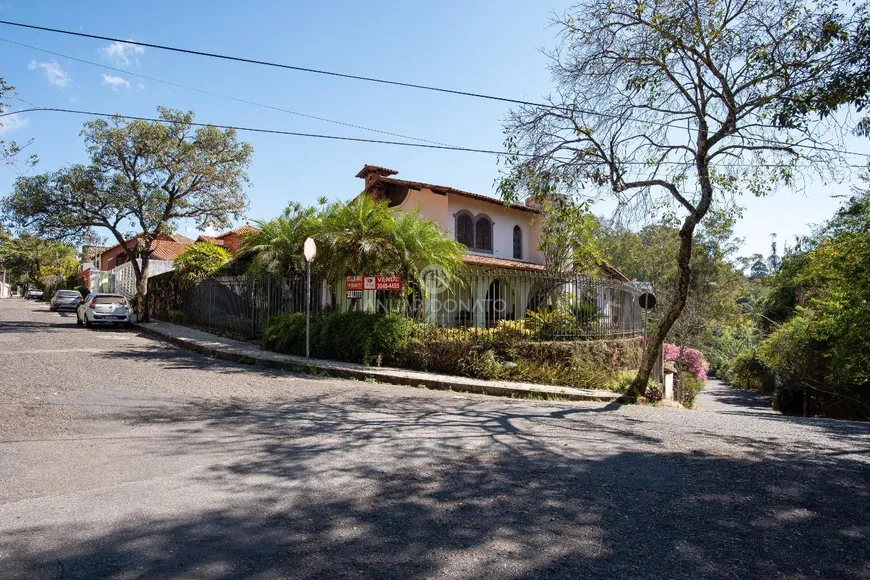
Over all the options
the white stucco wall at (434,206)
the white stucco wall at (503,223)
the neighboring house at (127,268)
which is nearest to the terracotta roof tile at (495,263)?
the white stucco wall at (503,223)

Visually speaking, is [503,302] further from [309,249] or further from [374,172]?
[374,172]

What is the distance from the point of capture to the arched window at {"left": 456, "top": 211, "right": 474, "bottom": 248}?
23.2 m

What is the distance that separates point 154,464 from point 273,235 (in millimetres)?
13459

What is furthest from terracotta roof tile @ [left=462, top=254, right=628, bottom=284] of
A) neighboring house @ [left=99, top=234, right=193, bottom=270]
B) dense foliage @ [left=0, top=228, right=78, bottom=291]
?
dense foliage @ [left=0, top=228, right=78, bottom=291]

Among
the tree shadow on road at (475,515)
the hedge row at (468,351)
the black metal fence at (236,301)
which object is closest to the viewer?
the tree shadow on road at (475,515)

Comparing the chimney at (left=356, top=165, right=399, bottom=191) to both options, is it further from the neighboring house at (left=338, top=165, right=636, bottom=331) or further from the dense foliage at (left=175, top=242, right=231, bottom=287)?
the dense foliage at (left=175, top=242, right=231, bottom=287)

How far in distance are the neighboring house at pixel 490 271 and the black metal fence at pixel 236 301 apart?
5.78 feet

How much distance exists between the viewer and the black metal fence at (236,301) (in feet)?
56.4

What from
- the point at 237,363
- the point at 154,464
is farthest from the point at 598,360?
the point at 154,464

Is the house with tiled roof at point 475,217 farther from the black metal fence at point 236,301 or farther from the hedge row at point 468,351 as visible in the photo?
the hedge row at point 468,351

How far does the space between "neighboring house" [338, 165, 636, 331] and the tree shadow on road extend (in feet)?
24.4

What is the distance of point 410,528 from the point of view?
12.8 feet

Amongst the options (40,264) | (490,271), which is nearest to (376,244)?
(490,271)

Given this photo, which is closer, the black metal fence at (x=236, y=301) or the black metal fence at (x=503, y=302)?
the black metal fence at (x=503, y=302)
